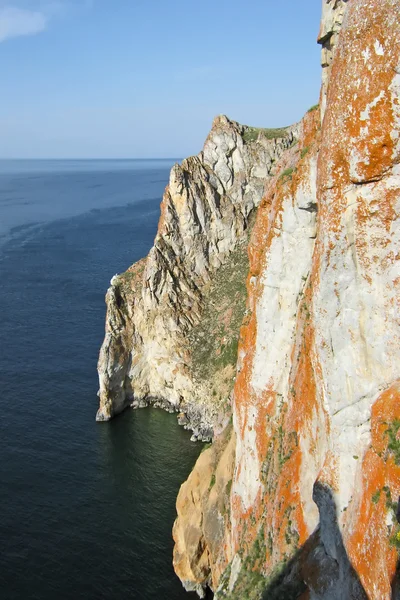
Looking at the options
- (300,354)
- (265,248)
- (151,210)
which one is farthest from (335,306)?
(151,210)

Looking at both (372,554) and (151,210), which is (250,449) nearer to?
(372,554)

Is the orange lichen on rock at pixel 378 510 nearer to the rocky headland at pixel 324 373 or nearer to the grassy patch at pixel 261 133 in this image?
the rocky headland at pixel 324 373

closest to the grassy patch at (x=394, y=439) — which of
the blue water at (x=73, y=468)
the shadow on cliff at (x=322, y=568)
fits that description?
the shadow on cliff at (x=322, y=568)

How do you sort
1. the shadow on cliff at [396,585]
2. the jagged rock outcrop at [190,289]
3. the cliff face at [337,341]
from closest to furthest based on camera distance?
the shadow on cliff at [396,585]
the cliff face at [337,341]
the jagged rock outcrop at [190,289]

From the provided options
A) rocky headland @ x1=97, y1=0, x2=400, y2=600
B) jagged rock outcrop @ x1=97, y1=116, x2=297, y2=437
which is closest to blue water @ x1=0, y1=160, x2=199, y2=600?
jagged rock outcrop @ x1=97, y1=116, x2=297, y2=437

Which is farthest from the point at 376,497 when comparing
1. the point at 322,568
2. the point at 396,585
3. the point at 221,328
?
the point at 221,328

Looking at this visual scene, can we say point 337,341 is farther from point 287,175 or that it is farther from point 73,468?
point 73,468
